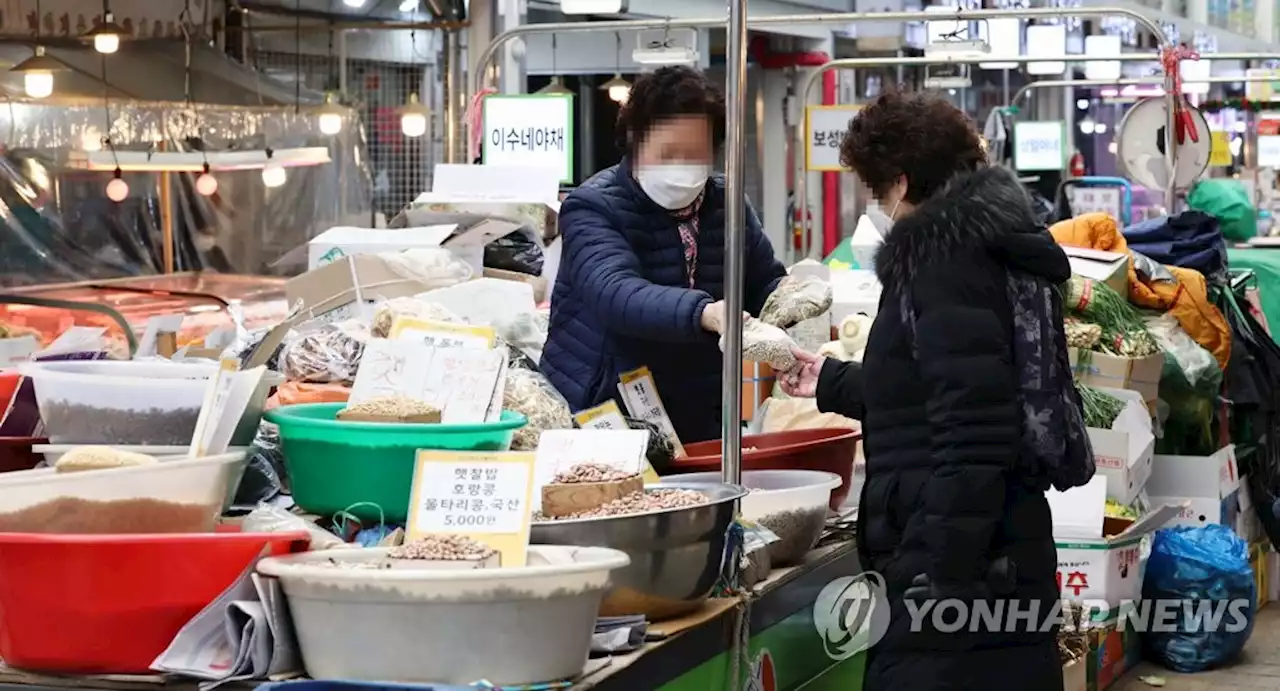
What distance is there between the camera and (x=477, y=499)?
2.35 metres

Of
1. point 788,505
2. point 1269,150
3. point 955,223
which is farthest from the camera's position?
point 1269,150

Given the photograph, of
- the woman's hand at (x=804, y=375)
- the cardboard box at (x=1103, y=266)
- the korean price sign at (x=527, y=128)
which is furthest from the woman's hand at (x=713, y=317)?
the korean price sign at (x=527, y=128)

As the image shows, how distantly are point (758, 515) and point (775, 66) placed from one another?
1404 cm

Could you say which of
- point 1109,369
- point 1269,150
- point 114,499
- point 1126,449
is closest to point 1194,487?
point 1109,369

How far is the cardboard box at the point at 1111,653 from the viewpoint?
5379 mm

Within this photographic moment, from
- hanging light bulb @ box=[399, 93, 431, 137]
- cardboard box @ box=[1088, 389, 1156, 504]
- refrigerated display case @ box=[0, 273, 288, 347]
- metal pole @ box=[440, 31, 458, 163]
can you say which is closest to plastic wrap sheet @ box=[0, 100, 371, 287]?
refrigerated display case @ box=[0, 273, 288, 347]

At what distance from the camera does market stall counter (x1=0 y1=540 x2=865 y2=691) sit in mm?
2285

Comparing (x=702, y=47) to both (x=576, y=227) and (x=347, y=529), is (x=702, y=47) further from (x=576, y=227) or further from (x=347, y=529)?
(x=347, y=529)

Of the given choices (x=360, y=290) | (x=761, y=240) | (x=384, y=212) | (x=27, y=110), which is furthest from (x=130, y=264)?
(x=761, y=240)

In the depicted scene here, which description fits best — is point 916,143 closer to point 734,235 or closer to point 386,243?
point 734,235

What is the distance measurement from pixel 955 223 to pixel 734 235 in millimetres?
393

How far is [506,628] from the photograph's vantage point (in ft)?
6.99

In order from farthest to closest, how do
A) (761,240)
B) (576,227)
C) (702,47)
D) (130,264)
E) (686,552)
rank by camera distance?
1. (702,47)
2. (130,264)
3. (761,240)
4. (576,227)
5. (686,552)

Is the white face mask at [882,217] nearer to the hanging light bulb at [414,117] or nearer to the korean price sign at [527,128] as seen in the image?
the korean price sign at [527,128]
